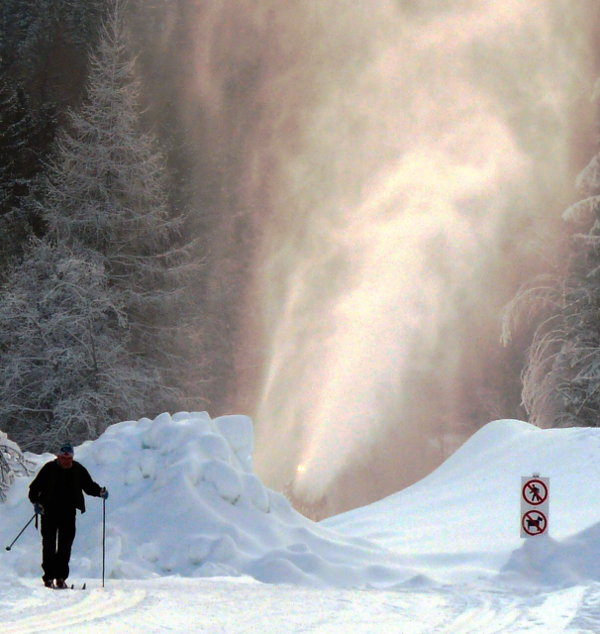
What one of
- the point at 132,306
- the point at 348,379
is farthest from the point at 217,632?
the point at 348,379

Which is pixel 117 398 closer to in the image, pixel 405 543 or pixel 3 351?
pixel 3 351

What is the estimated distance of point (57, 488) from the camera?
8633mm

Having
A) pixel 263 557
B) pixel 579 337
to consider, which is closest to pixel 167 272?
pixel 579 337

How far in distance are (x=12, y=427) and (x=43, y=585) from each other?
18577 mm

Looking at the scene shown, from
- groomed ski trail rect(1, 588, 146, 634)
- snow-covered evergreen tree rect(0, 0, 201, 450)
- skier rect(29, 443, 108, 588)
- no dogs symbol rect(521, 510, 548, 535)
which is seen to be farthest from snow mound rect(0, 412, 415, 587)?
snow-covered evergreen tree rect(0, 0, 201, 450)

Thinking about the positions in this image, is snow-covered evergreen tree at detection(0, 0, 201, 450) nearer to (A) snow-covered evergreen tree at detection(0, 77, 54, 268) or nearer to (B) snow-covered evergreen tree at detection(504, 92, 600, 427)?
(A) snow-covered evergreen tree at detection(0, 77, 54, 268)

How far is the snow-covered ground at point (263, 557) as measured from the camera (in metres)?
6.92

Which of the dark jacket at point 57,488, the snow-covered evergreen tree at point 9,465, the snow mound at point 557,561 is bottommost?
the snow mound at point 557,561

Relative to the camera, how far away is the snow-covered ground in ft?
22.7

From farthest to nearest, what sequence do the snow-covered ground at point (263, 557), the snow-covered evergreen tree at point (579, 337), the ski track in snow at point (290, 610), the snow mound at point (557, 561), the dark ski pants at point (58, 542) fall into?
the snow-covered evergreen tree at point (579, 337)
the snow mound at point (557, 561)
the dark ski pants at point (58, 542)
the snow-covered ground at point (263, 557)
the ski track in snow at point (290, 610)

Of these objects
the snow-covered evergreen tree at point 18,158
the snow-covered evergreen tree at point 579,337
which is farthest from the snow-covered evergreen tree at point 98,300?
→ the snow-covered evergreen tree at point 579,337

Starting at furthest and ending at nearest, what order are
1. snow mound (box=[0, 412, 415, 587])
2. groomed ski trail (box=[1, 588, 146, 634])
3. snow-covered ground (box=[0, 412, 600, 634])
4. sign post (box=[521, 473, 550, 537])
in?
sign post (box=[521, 473, 550, 537]) < snow mound (box=[0, 412, 415, 587]) < snow-covered ground (box=[0, 412, 600, 634]) < groomed ski trail (box=[1, 588, 146, 634])

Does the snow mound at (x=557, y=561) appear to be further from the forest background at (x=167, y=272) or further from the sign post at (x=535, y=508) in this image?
the forest background at (x=167, y=272)

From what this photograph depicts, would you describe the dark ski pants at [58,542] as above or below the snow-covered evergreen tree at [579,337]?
below
